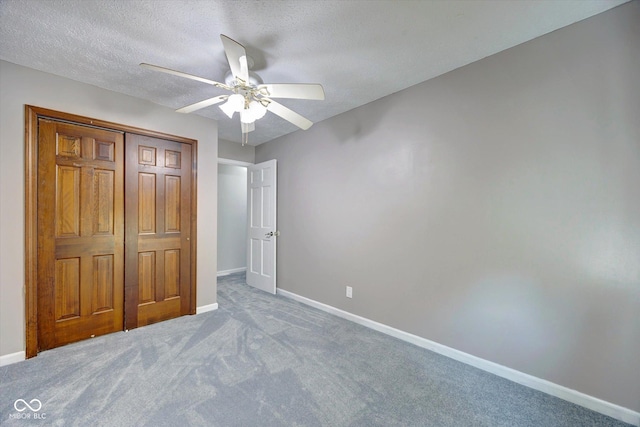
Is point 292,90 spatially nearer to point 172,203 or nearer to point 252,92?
point 252,92

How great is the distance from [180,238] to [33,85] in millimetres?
1822

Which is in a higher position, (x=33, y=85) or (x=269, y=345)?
(x=33, y=85)

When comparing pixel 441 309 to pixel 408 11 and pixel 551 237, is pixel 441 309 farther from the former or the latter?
pixel 408 11

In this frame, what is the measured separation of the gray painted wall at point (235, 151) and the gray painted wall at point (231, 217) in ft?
3.02

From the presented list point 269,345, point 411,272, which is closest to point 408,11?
point 411,272

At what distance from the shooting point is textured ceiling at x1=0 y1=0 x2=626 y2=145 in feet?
5.05

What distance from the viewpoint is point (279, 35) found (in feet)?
5.78

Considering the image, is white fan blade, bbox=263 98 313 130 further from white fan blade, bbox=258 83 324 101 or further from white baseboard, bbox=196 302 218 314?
white baseboard, bbox=196 302 218 314

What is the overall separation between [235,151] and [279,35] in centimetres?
282

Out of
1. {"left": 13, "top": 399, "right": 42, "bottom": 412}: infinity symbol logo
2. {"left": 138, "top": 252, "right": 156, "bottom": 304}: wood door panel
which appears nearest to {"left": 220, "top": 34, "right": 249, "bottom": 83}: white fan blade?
{"left": 138, "top": 252, "right": 156, "bottom": 304}: wood door panel

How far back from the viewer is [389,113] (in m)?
2.66

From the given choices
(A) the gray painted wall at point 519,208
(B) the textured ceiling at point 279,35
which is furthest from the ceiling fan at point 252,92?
(A) the gray painted wall at point 519,208

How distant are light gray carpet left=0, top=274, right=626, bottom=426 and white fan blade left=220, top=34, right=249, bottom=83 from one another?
2131mm

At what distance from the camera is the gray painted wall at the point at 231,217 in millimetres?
5133
